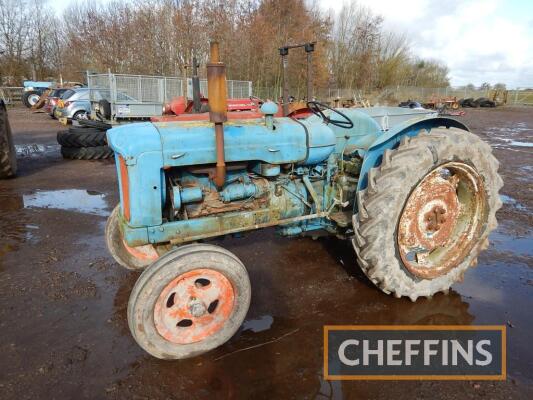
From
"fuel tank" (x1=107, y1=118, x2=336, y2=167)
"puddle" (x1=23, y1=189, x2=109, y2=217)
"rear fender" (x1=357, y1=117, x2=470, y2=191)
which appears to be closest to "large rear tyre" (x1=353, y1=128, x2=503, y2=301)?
"rear fender" (x1=357, y1=117, x2=470, y2=191)

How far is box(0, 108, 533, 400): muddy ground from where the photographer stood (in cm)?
226

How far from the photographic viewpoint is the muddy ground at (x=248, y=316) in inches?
89.0

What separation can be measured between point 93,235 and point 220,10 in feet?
62.4

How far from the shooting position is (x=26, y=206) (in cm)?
585

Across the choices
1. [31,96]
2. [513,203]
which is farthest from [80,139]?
[31,96]

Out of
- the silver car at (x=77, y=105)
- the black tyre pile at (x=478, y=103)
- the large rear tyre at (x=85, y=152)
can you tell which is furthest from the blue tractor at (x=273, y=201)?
the black tyre pile at (x=478, y=103)

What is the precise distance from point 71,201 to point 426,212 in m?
5.29

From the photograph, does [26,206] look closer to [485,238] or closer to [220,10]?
[485,238]

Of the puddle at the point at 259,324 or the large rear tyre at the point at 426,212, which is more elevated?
the large rear tyre at the point at 426,212

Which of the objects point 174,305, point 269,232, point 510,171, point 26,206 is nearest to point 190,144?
point 174,305

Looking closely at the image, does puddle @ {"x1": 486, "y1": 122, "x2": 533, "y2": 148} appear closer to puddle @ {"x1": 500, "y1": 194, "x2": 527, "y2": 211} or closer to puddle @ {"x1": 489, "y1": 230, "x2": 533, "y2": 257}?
puddle @ {"x1": 500, "y1": 194, "x2": 527, "y2": 211}

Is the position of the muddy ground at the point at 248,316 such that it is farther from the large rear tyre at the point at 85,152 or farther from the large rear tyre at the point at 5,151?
the large rear tyre at the point at 85,152

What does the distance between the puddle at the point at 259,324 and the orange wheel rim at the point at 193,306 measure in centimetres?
39

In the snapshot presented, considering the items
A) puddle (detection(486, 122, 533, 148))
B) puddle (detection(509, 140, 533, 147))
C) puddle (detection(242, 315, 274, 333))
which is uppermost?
puddle (detection(486, 122, 533, 148))
